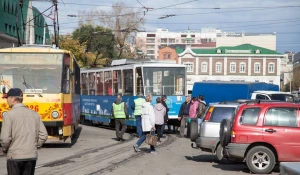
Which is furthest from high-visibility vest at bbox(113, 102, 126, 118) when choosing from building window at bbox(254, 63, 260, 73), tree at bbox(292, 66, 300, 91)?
tree at bbox(292, 66, 300, 91)

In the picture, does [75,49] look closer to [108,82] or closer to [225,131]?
[108,82]

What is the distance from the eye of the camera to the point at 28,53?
17500 millimetres

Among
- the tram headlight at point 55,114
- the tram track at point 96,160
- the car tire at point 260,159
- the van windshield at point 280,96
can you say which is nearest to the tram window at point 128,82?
the tram track at point 96,160

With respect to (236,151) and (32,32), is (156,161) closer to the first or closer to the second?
(236,151)

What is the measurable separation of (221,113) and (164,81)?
1082 centimetres

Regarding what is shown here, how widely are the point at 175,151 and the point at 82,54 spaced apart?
4018 cm

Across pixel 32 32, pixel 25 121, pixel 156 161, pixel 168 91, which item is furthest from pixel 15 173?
pixel 32 32

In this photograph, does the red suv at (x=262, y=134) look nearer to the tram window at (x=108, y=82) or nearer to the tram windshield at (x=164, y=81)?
the tram windshield at (x=164, y=81)

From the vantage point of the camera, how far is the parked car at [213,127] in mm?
14414

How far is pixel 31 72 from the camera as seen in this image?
17.3m

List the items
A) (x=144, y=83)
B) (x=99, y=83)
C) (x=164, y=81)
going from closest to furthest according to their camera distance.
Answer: (x=144, y=83)
(x=164, y=81)
(x=99, y=83)

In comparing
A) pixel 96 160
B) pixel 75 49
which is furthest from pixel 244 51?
pixel 96 160

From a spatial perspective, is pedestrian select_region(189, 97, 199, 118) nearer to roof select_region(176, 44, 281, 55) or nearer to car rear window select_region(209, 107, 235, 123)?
car rear window select_region(209, 107, 235, 123)

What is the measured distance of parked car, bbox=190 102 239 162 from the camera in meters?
14.4
